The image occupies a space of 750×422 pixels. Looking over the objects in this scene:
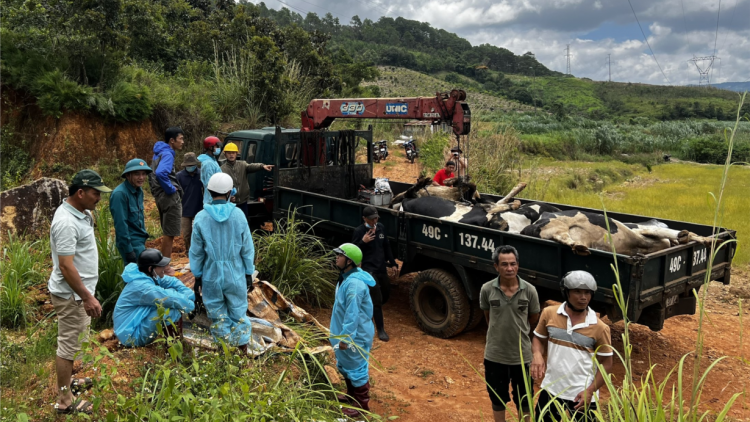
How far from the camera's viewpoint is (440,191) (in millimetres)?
7473

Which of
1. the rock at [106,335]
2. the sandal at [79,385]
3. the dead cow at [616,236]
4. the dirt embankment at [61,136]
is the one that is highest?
the dirt embankment at [61,136]

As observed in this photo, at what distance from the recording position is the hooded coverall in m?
5.11

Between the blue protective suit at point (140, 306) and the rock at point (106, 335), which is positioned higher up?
the blue protective suit at point (140, 306)

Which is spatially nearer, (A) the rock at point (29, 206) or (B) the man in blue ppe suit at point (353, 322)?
(B) the man in blue ppe suit at point (353, 322)

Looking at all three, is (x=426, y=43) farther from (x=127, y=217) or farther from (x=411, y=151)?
(x=127, y=217)

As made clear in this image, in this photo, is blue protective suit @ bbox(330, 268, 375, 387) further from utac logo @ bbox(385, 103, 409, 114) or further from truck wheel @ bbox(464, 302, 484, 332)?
utac logo @ bbox(385, 103, 409, 114)

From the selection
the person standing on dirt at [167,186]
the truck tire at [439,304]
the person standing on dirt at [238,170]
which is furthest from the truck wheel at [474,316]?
the person standing on dirt at [167,186]

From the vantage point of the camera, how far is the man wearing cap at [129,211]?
5.11 metres

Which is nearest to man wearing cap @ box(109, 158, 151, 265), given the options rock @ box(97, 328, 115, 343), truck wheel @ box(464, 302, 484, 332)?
rock @ box(97, 328, 115, 343)

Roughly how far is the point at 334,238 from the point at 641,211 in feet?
28.2

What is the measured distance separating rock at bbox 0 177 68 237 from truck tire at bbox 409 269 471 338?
5.02m

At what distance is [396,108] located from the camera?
8.00 meters

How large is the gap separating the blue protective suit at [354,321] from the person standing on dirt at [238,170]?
3660 millimetres

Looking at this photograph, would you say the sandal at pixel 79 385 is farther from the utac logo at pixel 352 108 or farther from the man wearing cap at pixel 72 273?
the utac logo at pixel 352 108
